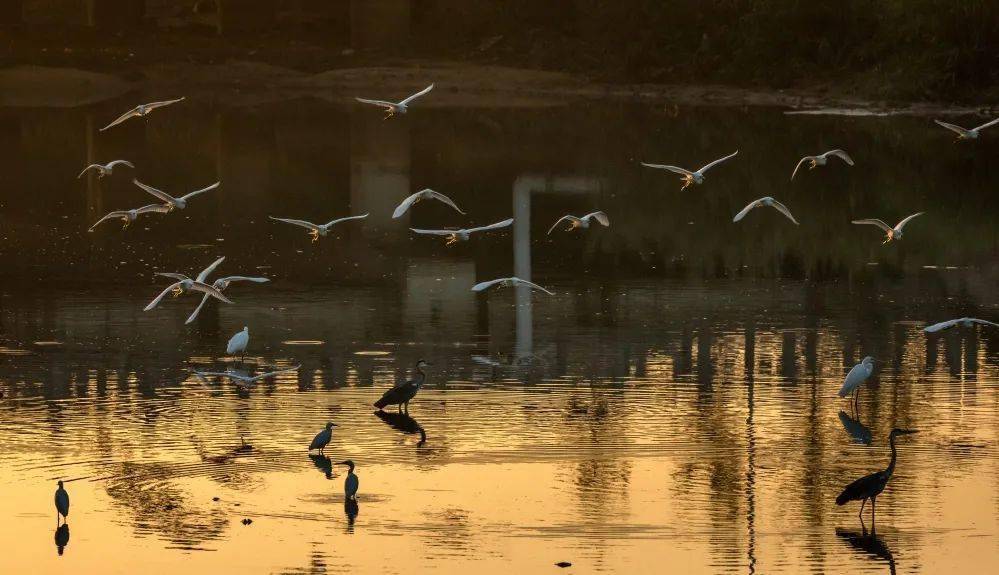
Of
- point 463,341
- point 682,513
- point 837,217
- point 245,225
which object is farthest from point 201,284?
point 837,217

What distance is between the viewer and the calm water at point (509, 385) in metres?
15.9

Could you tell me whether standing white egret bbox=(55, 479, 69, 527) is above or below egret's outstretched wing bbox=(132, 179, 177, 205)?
below

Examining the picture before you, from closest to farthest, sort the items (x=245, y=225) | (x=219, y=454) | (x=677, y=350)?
1. (x=219, y=454)
2. (x=677, y=350)
3. (x=245, y=225)

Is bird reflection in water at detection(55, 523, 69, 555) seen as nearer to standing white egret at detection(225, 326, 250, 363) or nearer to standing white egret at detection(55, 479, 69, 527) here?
standing white egret at detection(55, 479, 69, 527)

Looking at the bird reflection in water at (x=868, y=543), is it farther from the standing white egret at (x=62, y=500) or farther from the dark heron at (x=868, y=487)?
the standing white egret at (x=62, y=500)

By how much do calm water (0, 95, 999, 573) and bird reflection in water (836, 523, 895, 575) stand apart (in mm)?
41

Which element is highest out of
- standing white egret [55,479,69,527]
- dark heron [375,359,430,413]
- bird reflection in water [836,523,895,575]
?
dark heron [375,359,430,413]

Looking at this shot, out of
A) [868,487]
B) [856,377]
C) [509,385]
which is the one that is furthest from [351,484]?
[856,377]

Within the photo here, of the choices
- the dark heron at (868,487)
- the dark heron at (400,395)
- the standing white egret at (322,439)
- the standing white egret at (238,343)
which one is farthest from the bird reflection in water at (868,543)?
the standing white egret at (238,343)

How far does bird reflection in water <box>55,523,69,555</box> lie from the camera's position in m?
15.7

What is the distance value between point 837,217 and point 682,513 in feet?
80.7

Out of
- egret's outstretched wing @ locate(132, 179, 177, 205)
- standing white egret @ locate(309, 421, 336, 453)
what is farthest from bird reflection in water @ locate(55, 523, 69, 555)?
egret's outstretched wing @ locate(132, 179, 177, 205)

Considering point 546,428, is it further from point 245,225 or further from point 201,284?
point 245,225

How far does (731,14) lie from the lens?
87.9m
